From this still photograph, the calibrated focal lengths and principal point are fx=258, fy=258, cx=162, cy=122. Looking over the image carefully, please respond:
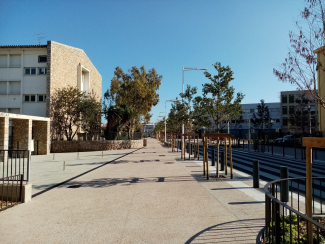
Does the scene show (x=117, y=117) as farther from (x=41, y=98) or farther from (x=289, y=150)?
(x=289, y=150)

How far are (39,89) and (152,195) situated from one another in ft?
78.1

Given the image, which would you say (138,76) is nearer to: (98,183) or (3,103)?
(3,103)

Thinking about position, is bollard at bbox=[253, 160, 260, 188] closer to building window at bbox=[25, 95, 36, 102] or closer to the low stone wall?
the low stone wall

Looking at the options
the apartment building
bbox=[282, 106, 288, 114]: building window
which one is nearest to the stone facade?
the apartment building

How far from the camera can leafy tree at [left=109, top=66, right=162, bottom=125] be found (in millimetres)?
34303

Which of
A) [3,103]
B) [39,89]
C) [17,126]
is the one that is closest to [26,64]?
[39,89]

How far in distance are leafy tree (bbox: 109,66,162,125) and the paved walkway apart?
26743mm

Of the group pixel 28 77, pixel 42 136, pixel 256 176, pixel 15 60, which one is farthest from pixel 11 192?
pixel 15 60

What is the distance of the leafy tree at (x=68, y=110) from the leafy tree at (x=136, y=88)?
7.13 metres

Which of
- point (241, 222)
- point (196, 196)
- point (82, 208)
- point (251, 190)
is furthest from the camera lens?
point (251, 190)

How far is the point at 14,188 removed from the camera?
20.7ft

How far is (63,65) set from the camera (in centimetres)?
2805

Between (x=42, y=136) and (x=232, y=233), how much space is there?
2329 centimetres

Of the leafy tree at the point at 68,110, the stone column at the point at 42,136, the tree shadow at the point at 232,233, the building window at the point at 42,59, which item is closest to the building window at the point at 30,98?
the leafy tree at the point at 68,110
